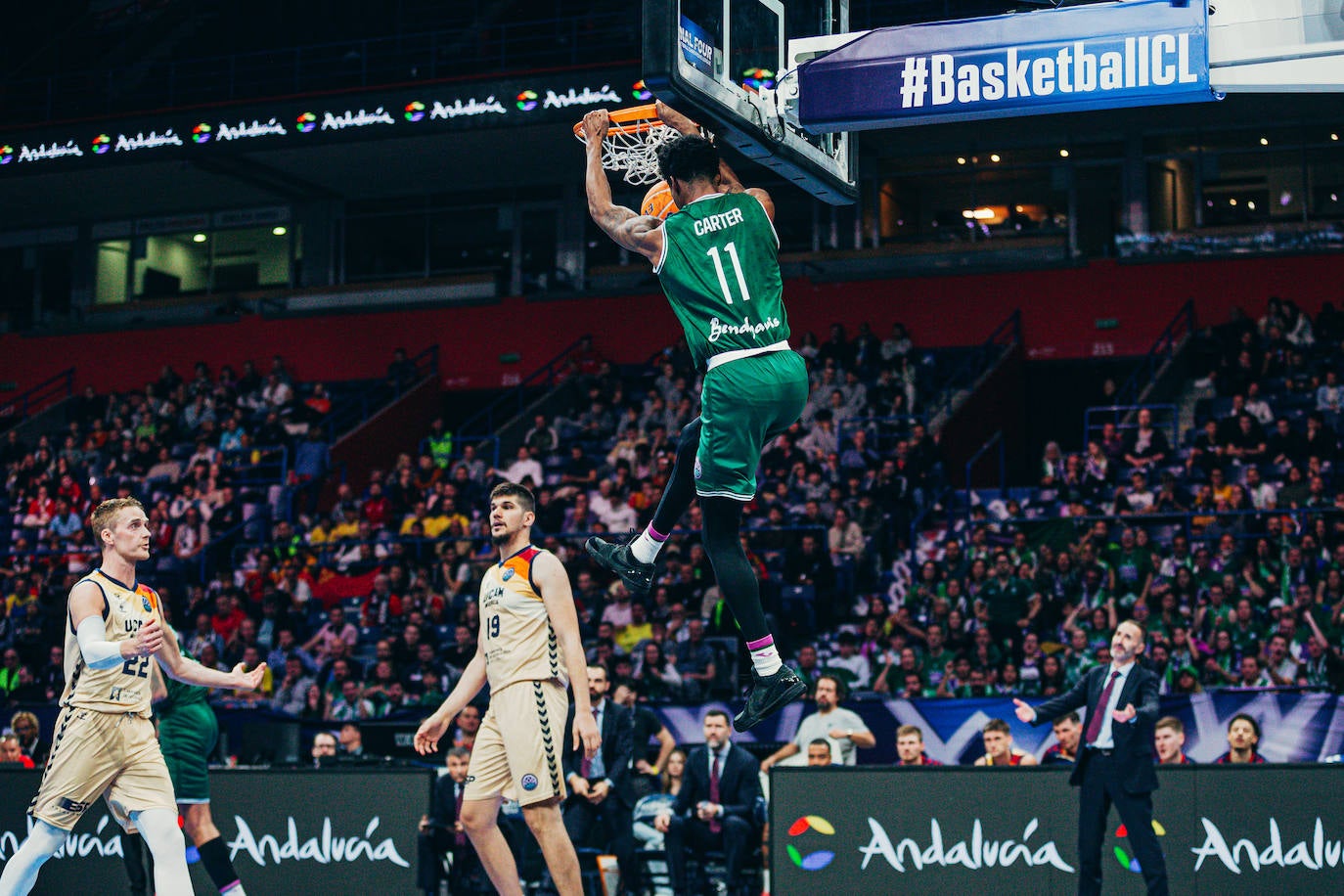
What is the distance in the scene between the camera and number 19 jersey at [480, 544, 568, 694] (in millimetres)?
8703

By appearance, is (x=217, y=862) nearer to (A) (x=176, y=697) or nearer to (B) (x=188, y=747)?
(B) (x=188, y=747)

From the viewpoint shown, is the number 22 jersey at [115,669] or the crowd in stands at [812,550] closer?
the number 22 jersey at [115,669]

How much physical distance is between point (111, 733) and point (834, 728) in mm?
6342

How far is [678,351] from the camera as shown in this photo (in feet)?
78.4

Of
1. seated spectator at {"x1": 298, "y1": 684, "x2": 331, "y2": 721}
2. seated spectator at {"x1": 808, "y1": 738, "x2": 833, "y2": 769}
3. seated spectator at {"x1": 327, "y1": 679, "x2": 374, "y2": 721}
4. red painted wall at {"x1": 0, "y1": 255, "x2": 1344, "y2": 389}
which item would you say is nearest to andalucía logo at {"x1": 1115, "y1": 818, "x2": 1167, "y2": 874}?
seated spectator at {"x1": 808, "y1": 738, "x2": 833, "y2": 769}

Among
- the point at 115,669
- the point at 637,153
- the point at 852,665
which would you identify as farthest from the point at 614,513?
the point at 637,153

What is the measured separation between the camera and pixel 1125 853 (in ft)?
35.6

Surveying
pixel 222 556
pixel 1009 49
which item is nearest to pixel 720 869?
pixel 1009 49

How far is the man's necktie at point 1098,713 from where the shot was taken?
10.6 meters

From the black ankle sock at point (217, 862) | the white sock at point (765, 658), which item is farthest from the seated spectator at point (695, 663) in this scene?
the white sock at point (765, 658)

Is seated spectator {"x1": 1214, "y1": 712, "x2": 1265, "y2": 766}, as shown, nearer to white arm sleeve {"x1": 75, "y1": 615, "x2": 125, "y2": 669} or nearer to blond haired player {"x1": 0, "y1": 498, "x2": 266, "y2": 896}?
blond haired player {"x1": 0, "y1": 498, "x2": 266, "y2": 896}

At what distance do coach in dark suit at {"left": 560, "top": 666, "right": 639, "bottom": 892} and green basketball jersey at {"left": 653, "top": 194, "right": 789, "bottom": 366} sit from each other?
21.3 feet

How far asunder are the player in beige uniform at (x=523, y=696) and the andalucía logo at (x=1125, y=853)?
4207mm

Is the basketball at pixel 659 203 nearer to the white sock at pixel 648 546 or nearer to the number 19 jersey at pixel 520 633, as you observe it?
the white sock at pixel 648 546
